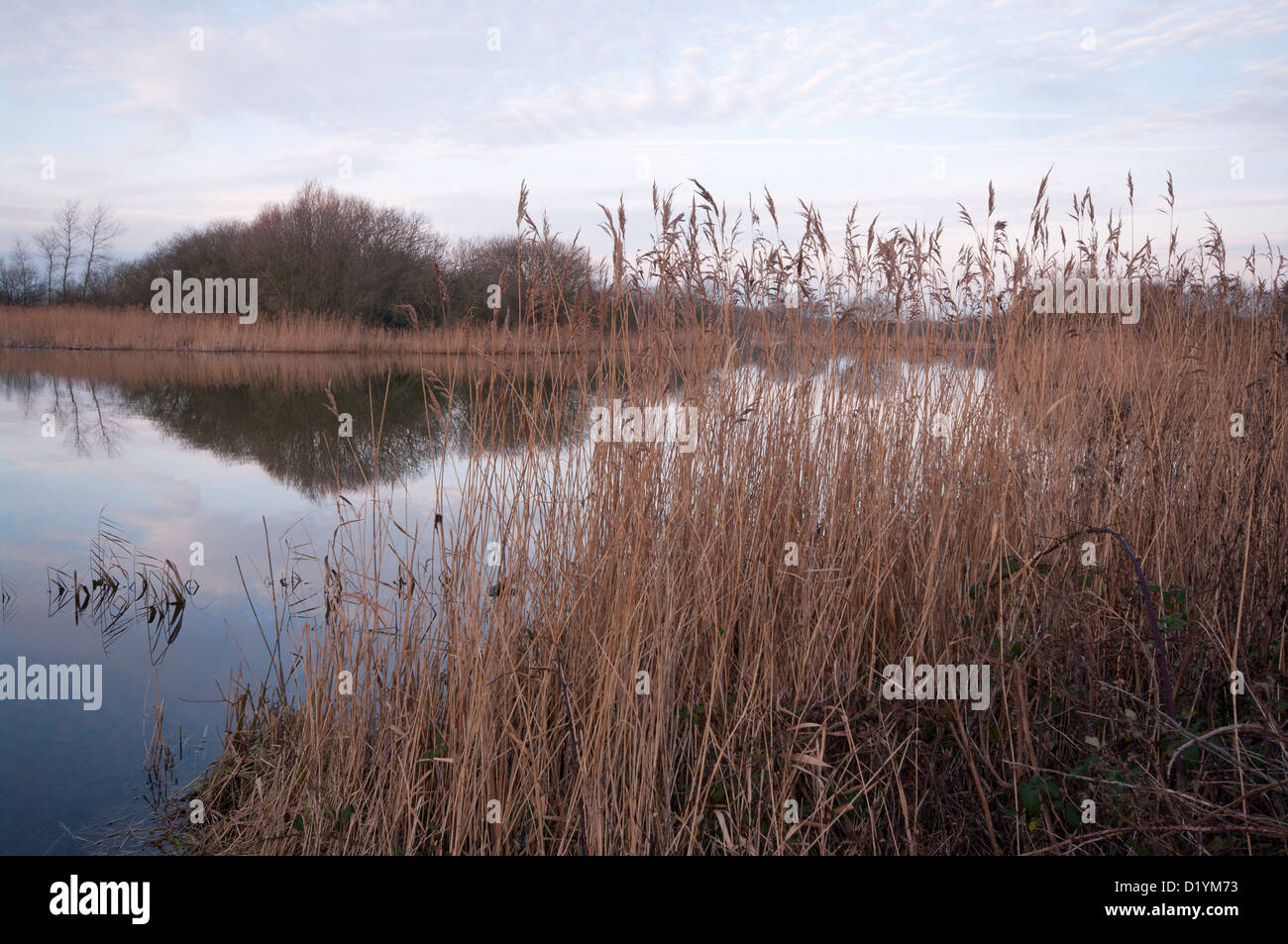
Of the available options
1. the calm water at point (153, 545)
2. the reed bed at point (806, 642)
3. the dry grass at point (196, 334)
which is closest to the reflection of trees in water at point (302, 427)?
the calm water at point (153, 545)

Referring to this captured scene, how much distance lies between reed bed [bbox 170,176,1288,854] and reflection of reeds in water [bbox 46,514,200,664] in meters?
1.74

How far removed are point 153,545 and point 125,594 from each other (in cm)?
92

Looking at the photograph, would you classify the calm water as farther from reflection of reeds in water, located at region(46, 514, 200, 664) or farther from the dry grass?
the dry grass

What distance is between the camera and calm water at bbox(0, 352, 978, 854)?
8.91ft

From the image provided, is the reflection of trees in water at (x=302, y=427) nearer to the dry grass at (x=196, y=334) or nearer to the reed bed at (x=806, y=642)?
the reed bed at (x=806, y=642)

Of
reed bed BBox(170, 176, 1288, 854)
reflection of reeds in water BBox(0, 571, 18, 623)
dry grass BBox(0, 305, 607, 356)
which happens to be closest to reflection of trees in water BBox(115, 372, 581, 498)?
reed bed BBox(170, 176, 1288, 854)

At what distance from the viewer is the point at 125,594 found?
4613 mm

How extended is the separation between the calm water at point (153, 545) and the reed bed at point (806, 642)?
0.34 m

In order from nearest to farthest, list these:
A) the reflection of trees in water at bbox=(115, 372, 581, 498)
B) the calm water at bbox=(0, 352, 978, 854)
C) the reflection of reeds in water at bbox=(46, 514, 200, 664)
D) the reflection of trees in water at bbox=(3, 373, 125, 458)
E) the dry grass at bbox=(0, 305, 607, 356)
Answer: the calm water at bbox=(0, 352, 978, 854) < the reflection of reeds in water at bbox=(46, 514, 200, 664) < the reflection of trees in water at bbox=(115, 372, 581, 498) < the reflection of trees in water at bbox=(3, 373, 125, 458) < the dry grass at bbox=(0, 305, 607, 356)

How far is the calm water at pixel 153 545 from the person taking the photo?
8.91 ft

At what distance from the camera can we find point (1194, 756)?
1941mm

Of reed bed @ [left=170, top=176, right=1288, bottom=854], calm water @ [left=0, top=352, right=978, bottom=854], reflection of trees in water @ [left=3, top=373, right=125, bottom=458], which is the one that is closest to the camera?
reed bed @ [left=170, top=176, right=1288, bottom=854]
